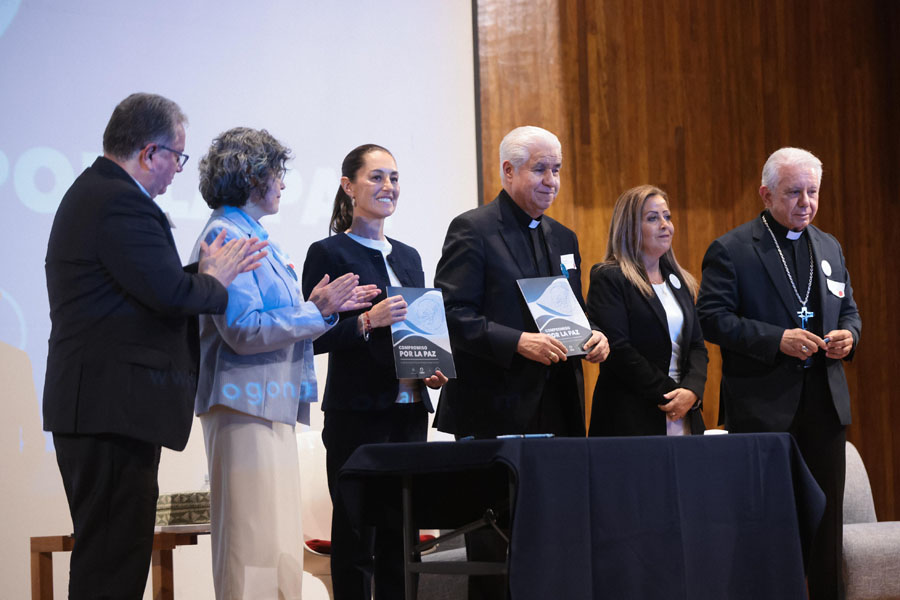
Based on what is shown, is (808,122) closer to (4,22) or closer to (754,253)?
(754,253)

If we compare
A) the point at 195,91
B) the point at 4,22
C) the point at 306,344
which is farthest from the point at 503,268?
the point at 4,22

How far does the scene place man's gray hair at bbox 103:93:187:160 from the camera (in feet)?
8.60

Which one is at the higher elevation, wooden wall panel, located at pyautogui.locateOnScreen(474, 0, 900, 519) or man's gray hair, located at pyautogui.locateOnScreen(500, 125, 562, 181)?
wooden wall panel, located at pyautogui.locateOnScreen(474, 0, 900, 519)

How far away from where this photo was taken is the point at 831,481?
366cm

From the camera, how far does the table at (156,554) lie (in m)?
3.64

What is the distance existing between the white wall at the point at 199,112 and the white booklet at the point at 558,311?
79.2 inches

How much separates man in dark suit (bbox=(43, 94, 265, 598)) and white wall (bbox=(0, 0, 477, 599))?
1855mm

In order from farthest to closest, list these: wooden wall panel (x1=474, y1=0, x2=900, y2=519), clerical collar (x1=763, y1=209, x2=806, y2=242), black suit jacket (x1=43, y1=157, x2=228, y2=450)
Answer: wooden wall panel (x1=474, y1=0, x2=900, y2=519), clerical collar (x1=763, y1=209, x2=806, y2=242), black suit jacket (x1=43, y1=157, x2=228, y2=450)

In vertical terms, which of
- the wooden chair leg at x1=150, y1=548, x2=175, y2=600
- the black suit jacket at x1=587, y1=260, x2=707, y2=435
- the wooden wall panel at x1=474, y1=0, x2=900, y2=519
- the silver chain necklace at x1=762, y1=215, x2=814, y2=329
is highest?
the wooden wall panel at x1=474, y1=0, x2=900, y2=519

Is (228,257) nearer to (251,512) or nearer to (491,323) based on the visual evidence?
(251,512)

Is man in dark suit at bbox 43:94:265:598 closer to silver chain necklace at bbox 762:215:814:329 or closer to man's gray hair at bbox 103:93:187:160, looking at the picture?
man's gray hair at bbox 103:93:187:160

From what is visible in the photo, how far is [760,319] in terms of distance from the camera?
12.6 feet

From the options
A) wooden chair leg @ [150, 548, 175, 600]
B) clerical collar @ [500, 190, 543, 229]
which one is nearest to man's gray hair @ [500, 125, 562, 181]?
clerical collar @ [500, 190, 543, 229]

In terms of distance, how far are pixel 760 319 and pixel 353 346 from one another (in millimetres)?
1665
